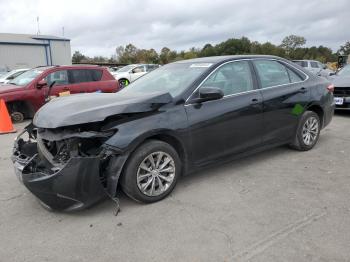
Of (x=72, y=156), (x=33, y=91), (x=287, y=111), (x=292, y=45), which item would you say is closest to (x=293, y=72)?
(x=287, y=111)

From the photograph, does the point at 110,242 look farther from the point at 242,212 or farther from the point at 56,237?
the point at 242,212

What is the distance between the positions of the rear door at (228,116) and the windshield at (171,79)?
A: 0.65ft

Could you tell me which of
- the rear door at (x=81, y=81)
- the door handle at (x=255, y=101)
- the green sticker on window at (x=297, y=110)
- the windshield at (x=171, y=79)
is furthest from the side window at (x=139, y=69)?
the door handle at (x=255, y=101)

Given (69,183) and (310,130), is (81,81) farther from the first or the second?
(69,183)

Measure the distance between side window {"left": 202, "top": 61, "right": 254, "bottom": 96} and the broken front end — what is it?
159cm

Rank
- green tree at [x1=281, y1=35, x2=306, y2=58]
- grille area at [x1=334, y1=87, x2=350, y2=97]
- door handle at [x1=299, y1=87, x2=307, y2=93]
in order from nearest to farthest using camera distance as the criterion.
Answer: door handle at [x1=299, y1=87, x2=307, y2=93] < grille area at [x1=334, y1=87, x2=350, y2=97] < green tree at [x1=281, y1=35, x2=306, y2=58]

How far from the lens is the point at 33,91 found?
31.6 feet

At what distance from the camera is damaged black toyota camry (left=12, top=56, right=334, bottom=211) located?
3.51 meters

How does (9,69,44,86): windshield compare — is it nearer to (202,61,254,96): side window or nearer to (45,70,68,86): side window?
(45,70,68,86): side window

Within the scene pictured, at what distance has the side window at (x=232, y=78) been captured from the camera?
452 centimetres

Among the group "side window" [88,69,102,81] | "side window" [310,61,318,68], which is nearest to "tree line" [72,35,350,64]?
"side window" [310,61,318,68]

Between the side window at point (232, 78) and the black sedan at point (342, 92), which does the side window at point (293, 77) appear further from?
the black sedan at point (342, 92)

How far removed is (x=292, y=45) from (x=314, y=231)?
277ft

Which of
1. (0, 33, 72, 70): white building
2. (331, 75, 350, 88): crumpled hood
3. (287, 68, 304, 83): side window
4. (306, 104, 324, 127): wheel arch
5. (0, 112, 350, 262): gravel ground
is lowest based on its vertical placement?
(0, 112, 350, 262): gravel ground
